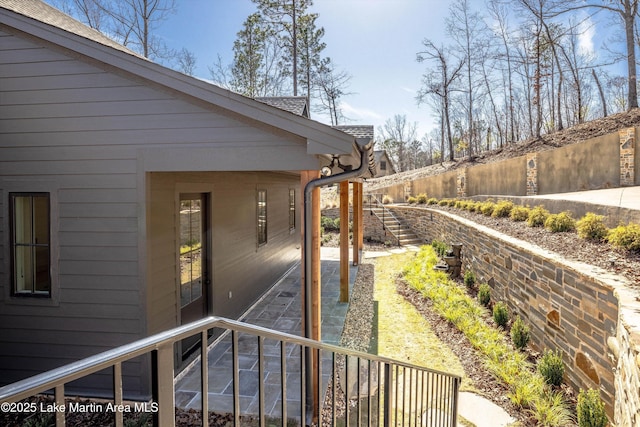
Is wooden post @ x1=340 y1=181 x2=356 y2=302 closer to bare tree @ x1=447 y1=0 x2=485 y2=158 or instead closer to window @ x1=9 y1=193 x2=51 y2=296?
window @ x1=9 y1=193 x2=51 y2=296

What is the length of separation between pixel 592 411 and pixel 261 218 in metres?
6.10

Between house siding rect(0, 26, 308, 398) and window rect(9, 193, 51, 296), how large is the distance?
10 centimetres

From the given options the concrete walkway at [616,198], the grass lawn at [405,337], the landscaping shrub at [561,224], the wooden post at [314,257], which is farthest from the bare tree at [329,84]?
the wooden post at [314,257]

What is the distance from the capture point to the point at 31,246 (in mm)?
4016

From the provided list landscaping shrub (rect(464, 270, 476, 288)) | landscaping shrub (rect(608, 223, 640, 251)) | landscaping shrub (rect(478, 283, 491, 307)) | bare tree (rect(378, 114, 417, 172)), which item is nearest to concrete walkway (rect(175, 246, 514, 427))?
landscaping shrub (rect(608, 223, 640, 251))

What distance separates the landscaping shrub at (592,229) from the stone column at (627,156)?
6536 millimetres

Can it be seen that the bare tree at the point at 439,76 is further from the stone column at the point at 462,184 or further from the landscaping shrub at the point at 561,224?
the landscaping shrub at the point at 561,224

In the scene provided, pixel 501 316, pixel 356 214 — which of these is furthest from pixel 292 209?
pixel 501 316

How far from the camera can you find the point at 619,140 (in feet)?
33.5

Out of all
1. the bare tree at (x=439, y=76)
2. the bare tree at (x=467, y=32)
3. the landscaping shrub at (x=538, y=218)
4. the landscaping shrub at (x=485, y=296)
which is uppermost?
the bare tree at (x=467, y=32)

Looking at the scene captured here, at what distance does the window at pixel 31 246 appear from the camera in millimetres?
3994

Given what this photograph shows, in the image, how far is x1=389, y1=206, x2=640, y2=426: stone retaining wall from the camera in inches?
107

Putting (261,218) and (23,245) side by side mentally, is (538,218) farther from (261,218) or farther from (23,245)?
(23,245)

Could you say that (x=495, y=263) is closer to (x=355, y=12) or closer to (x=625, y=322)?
→ (x=625, y=322)
